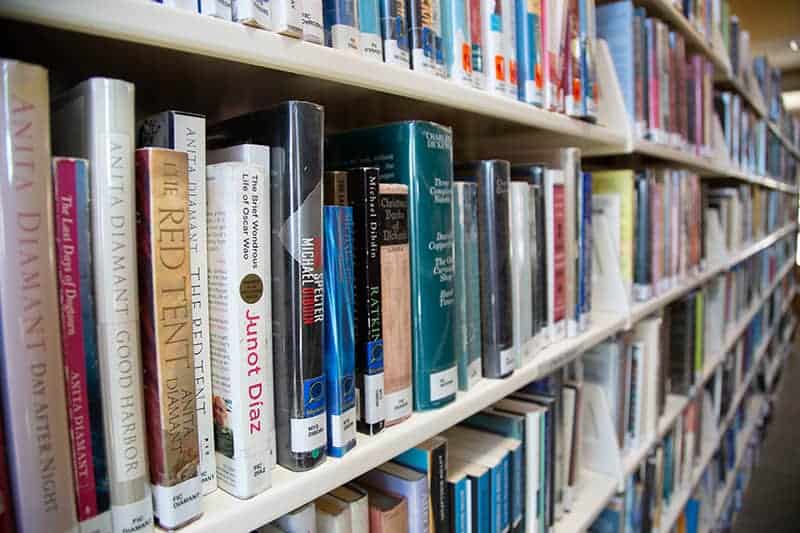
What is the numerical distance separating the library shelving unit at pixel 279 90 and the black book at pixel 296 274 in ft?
0.11

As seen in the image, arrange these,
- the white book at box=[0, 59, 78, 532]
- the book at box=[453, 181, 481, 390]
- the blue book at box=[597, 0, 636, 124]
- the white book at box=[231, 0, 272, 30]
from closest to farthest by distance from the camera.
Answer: the white book at box=[0, 59, 78, 532], the white book at box=[231, 0, 272, 30], the book at box=[453, 181, 481, 390], the blue book at box=[597, 0, 636, 124]

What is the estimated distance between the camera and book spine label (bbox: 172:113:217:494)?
376 millimetres

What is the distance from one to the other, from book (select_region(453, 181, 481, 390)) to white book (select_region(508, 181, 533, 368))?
0.08 metres

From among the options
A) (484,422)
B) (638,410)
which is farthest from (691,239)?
(484,422)

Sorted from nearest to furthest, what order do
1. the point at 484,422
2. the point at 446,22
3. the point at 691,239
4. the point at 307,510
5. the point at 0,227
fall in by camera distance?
1. the point at 0,227
2. the point at 307,510
3. the point at 446,22
4. the point at 484,422
5. the point at 691,239

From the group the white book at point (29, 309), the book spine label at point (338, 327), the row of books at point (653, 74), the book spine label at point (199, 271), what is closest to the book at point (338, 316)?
the book spine label at point (338, 327)

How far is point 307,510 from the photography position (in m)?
0.46

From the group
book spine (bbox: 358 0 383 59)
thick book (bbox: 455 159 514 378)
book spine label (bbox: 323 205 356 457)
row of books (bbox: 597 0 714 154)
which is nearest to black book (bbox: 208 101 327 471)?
book spine label (bbox: 323 205 356 457)

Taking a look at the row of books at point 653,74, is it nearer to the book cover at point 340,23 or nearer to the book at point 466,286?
the book at point 466,286

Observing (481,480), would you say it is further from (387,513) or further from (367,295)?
(367,295)

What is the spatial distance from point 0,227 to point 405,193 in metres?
0.33

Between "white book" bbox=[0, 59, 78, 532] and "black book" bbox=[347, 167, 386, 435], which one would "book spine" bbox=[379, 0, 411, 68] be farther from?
"white book" bbox=[0, 59, 78, 532]

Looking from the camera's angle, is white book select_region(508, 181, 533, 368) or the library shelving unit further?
white book select_region(508, 181, 533, 368)

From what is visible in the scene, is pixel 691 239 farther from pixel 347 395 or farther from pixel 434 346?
pixel 347 395
